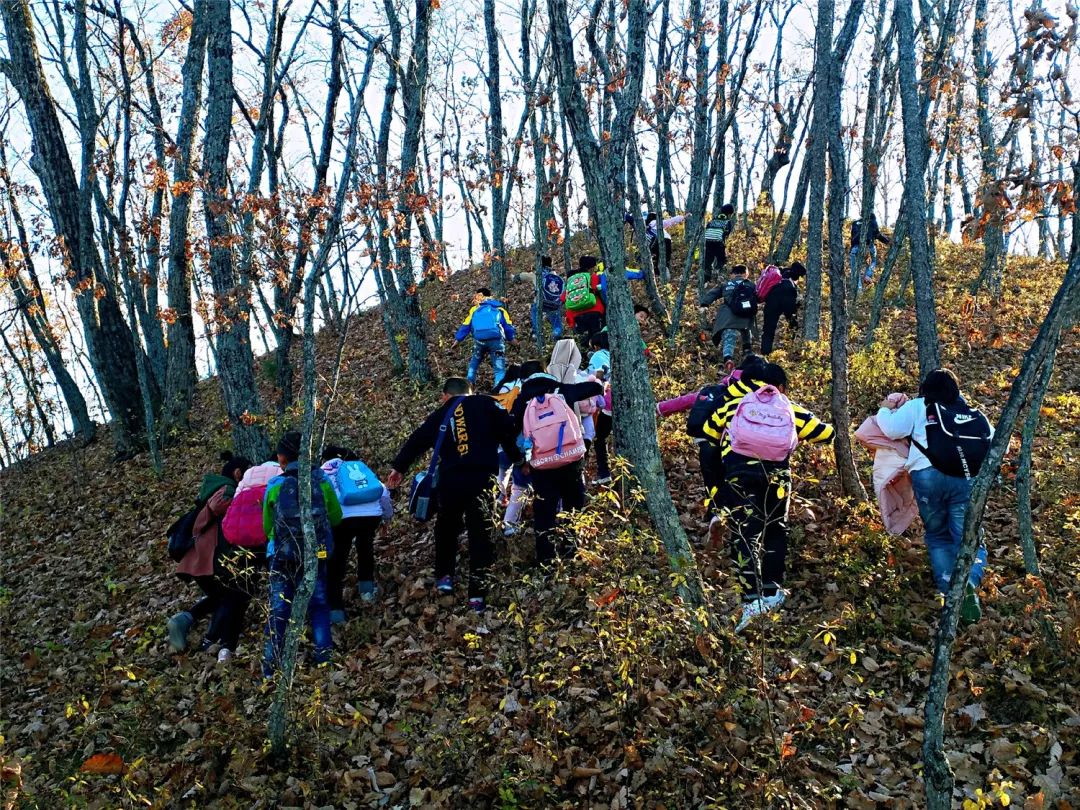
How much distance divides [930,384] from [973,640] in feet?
6.68

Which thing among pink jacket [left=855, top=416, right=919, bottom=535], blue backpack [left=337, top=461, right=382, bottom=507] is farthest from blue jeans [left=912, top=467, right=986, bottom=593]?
blue backpack [left=337, top=461, right=382, bottom=507]

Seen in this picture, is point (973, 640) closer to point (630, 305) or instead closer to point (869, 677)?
point (869, 677)

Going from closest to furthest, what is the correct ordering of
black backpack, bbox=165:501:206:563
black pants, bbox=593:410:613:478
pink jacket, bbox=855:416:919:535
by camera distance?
pink jacket, bbox=855:416:919:535 < black backpack, bbox=165:501:206:563 < black pants, bbox=593:410:613:478

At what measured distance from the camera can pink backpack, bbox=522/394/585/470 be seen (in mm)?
6469

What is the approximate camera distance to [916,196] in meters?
7.79

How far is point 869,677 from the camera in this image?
5.06 metres

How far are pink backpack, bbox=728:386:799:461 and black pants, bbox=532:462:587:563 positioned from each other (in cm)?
159

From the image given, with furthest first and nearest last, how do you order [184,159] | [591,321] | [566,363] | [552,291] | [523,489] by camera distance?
[552,291] → [591,321] → [184,159] → [566,363] → [523,489]

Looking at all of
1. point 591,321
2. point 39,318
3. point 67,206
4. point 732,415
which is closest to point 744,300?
point 591,321

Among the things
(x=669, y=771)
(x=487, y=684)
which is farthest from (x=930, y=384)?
(x=487, y=684)

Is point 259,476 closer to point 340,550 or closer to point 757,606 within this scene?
point 340,550

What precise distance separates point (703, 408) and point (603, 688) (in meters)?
2.79

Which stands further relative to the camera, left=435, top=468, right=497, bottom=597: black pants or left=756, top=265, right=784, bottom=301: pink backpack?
left=756, top=265, right=784, bottom=301: pink backpack

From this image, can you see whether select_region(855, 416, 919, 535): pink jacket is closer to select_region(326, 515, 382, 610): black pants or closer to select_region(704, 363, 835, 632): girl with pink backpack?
select_region(704, 363, 835, 632): girl with pink backpack
